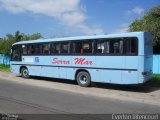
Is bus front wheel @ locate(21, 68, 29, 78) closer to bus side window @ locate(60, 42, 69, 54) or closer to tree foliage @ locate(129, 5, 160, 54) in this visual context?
bus side window @ locate(60, 42, 69, 54)

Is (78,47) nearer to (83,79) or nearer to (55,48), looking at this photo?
(83,79)

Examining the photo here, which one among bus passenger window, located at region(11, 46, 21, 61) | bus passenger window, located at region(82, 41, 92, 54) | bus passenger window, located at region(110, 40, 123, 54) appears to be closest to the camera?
bus passenger window, located at region(110, 40, 123, 54)

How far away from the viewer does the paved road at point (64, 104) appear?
34.2ft

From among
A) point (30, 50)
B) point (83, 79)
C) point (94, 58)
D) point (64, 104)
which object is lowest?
point (64, 104)

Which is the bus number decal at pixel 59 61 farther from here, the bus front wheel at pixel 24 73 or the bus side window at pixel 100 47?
the bus front wheel at pixel 24 73

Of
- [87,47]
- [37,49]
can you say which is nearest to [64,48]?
[87,47]

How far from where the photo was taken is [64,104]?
11.6 metres

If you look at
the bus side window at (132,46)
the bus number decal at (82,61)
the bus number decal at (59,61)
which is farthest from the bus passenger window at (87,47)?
the bus side window at (132,46)

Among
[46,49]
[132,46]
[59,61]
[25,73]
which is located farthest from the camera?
[25,73]

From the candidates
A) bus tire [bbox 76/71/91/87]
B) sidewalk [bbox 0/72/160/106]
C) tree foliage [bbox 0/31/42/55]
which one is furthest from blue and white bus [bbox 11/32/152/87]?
tree foliage [bbox 0/31/42/55]

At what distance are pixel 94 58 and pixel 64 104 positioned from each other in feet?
18.3

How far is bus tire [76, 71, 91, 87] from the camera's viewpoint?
17145 millimetres

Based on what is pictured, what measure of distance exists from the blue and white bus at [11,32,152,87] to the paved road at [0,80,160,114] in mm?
2605

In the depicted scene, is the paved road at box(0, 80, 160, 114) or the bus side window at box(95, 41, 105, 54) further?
the bus side window at box(95, 41, 105, 54)
